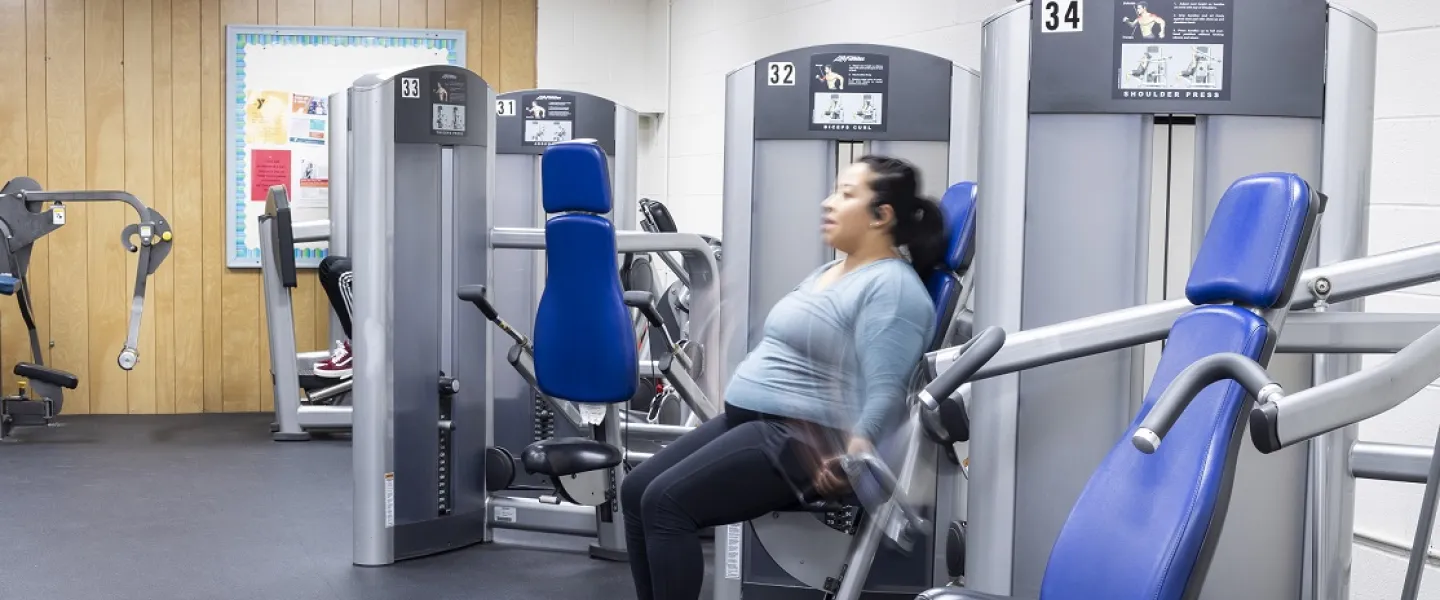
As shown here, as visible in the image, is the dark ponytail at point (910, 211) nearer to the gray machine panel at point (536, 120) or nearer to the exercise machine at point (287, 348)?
the gray machine panel at point (536, 120)

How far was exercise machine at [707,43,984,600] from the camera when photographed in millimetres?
3461

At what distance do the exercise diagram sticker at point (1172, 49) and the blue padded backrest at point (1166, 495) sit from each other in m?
0.78

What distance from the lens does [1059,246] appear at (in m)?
2.35

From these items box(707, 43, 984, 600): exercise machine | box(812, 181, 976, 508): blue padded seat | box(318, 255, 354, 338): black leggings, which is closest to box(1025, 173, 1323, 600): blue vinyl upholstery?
box(812, 181, 976, 508): blue padded seat

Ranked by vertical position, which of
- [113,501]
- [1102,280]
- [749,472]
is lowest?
[113,501]

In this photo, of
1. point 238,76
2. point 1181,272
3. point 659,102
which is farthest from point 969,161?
point 238,76

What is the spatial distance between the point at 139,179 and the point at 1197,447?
23.2 feet

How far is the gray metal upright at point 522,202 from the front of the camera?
18.0 feet

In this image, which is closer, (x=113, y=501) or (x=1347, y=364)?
(x=1347, y=364)

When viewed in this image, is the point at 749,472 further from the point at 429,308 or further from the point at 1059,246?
the point at 429,308

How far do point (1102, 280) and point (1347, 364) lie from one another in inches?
16.8

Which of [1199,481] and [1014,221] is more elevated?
[1014,221]

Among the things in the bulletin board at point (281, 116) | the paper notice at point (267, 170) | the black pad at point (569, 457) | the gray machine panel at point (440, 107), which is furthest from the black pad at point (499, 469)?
the paper notice at point (267, 170)

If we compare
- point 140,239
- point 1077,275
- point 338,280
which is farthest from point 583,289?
point 140,239
